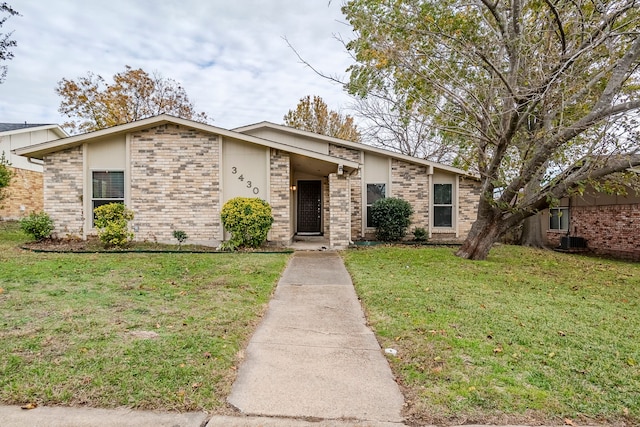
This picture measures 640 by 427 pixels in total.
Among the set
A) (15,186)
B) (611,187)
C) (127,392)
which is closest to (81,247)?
(127,392)

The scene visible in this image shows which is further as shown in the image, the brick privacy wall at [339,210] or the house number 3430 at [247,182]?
the house number 3430 at [247,182]

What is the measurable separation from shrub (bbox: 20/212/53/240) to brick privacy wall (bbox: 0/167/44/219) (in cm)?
917

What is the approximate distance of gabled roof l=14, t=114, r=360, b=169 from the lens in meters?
9.87

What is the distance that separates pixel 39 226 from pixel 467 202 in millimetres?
13776

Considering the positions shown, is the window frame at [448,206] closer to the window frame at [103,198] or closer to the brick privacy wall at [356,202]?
the brick privacy wall at [356,202]

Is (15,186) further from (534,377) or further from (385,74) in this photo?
(534,377)

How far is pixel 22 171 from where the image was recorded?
59.2ft

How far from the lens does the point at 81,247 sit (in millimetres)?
9648

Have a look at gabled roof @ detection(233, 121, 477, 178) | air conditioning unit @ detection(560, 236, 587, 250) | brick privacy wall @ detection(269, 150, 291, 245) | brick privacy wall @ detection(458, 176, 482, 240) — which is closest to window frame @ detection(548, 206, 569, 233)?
air conditioning unit @ detection(560, 236, 587, 250)

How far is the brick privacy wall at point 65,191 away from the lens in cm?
1026

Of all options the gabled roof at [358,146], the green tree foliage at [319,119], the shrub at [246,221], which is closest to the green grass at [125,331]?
the shrub at [246,221]

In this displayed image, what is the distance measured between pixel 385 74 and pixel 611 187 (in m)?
6.12

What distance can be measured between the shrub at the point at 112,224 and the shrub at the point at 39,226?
77.2 inches

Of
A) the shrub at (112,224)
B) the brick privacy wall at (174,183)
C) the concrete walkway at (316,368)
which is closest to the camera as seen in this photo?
the concrete walkway at (316,368)
